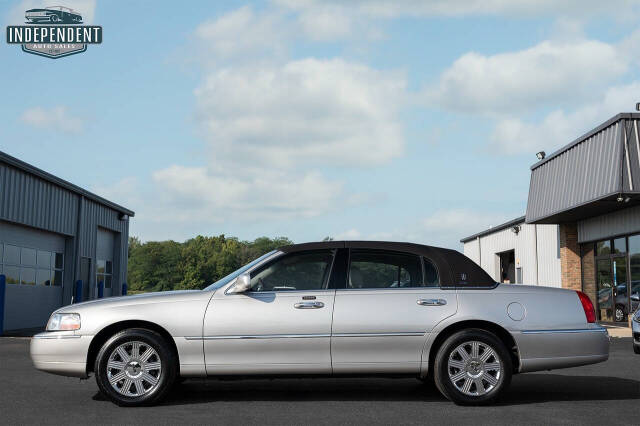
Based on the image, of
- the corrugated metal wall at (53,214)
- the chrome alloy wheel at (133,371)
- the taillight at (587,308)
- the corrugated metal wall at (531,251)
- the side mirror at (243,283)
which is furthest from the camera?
the corrugated metal wall at (531,251)

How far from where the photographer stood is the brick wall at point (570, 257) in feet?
89.9

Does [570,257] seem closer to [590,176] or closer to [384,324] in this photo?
[590,176]

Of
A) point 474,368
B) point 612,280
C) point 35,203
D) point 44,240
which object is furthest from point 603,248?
point 474,368

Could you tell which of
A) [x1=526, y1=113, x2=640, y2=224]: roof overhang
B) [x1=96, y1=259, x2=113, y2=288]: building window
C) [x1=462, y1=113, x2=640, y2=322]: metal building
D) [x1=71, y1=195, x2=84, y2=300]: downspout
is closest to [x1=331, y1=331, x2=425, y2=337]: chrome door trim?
[x1=526, y1=113, x2=640, y2=224]: roof overhang

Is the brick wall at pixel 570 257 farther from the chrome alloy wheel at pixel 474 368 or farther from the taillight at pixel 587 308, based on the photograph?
the chrome alloy wheel at pixel 474 368

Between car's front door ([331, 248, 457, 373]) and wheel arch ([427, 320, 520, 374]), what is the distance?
0.57 feet

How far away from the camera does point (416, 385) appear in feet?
32.3

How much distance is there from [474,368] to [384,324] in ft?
3.42

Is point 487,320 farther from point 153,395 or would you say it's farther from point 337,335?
point 153,395

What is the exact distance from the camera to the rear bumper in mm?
8242

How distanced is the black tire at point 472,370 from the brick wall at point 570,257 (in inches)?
800

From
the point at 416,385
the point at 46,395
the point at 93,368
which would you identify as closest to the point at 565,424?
the point at 416,385

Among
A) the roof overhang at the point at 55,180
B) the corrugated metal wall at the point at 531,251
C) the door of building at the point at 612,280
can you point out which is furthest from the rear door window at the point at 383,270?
the corrugated metal wall at the point at 531,251

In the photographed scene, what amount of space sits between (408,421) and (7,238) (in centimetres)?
1984
